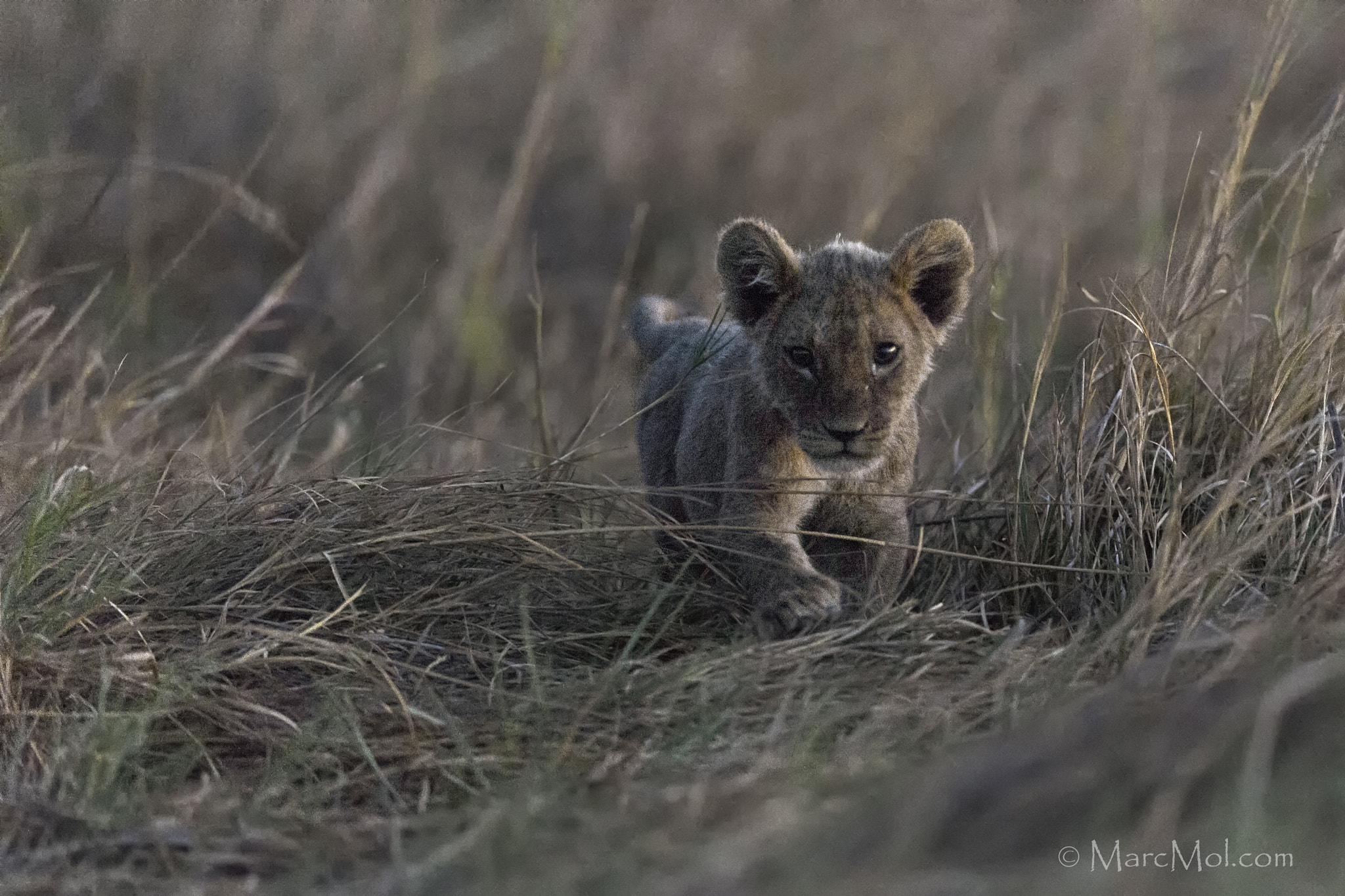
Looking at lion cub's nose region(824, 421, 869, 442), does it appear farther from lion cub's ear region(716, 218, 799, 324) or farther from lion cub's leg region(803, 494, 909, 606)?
lion cub's ear region(716, 218, 799, 324)

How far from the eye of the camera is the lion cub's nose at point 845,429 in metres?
3.53

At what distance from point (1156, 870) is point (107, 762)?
190 centimetres

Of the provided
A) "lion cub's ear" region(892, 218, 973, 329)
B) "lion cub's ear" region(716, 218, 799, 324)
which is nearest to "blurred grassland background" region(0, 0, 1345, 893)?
"lion cub's ear" region(892, 218, 973, 329)

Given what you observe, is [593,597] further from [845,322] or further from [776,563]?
[845,322]

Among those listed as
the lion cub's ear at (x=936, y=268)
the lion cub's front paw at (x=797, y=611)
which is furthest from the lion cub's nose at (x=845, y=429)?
the lion cub's ear at (x=936, y=268)

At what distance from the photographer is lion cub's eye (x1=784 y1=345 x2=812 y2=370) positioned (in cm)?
369

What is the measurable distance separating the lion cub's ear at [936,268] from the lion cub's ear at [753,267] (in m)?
0.28

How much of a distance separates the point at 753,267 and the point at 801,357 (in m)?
0.36

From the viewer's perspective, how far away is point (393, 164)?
848 centimetres

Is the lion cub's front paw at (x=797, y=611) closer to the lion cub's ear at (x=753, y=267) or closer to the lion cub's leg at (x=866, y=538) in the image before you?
the lion cub's leg at (x=866, y=538)

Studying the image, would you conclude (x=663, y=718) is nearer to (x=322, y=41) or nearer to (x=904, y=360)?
(x=904, y=360)

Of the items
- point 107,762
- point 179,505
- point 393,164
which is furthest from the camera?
point 393,164

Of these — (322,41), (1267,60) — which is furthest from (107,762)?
(322,41)

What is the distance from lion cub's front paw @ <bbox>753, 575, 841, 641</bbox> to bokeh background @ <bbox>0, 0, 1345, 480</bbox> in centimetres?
297
